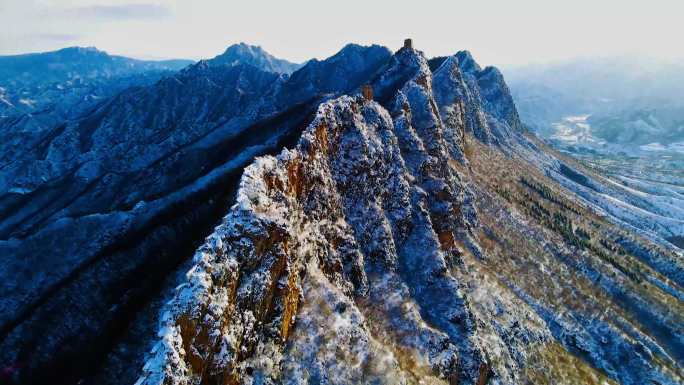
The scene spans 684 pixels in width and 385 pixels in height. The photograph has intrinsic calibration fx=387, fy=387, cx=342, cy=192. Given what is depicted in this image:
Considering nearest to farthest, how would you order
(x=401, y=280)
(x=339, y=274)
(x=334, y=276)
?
(x=334, y=276) < (x=339, y=274) < (x=401, y=280)

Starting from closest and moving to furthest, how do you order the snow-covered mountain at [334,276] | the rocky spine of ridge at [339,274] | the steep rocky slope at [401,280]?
the rocky spine of ridge at [339,274]
the steep rocky slope at [401,280]
the snow-covered mountain at [334,276]

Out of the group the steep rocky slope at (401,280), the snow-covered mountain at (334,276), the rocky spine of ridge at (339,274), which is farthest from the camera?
the snow-covered mountain at (334,276)

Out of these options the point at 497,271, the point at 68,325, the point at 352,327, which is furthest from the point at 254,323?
the point at 497,271

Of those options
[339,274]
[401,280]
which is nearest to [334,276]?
[339,274]

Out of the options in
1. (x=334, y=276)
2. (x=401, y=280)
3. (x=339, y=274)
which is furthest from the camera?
(x=401, y=280)

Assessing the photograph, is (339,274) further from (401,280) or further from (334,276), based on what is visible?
(401,280)

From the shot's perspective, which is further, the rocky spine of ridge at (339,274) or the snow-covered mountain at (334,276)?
the snow-covered mountain at (334,276)
